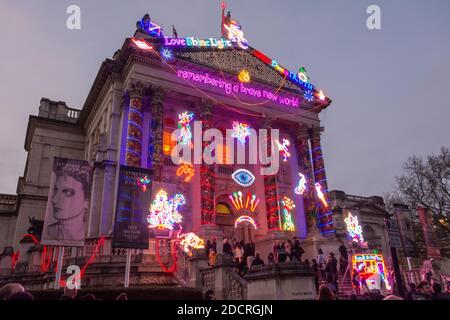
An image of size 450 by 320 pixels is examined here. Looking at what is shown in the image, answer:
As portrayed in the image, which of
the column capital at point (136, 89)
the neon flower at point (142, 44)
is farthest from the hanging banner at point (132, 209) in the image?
the neon flower at point (142, 44)

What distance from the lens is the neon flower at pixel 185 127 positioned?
81.9 ft

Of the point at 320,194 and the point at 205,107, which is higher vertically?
the point at 205,107

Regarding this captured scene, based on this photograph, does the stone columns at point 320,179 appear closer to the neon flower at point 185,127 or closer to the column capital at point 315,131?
the column capital at point 315,131

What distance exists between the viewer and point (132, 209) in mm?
12492

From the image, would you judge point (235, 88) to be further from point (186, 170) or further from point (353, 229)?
point (353, 229)

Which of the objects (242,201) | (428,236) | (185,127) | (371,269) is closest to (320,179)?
(242,201)

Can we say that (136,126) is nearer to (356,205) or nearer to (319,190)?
Answer: (319,190)

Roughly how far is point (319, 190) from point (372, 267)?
1202 cm

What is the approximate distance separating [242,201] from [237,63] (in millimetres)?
12241

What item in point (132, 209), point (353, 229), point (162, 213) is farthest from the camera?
point (353, 229)

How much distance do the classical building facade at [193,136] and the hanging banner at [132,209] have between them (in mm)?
5205

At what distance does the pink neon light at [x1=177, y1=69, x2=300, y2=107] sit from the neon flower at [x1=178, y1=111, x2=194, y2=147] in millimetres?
2965

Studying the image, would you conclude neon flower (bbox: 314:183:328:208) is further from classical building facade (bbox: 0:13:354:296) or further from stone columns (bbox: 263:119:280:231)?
stone columns (bbox: 263:119:280:231)

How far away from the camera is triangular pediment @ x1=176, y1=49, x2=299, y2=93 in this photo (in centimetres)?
2694
